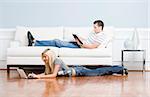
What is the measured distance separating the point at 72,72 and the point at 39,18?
80.5 inches

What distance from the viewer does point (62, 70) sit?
5.13m

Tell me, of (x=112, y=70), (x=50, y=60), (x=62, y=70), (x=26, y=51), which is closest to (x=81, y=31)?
(x=26, y=51)

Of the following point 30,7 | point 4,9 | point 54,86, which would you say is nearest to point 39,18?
point 30,7

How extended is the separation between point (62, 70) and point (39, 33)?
156 cm

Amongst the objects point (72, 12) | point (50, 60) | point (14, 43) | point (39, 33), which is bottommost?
point (50, 60)

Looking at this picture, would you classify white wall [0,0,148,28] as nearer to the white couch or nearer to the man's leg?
the white couch

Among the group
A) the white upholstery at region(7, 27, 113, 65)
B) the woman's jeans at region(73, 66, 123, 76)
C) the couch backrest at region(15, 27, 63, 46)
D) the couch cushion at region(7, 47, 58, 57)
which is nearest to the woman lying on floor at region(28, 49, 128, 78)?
the woman's jeans at region(73, 66, 123, 76)

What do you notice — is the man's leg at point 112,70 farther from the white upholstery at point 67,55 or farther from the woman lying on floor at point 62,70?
the white upholstery at point 67,55

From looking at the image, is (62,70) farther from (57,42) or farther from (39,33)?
(39,33)

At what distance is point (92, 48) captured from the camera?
5.83 meters

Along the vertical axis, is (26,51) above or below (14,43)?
below

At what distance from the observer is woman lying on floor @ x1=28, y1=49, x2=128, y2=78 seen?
15.9 ft

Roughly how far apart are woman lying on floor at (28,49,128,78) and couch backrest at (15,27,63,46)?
1.29 m

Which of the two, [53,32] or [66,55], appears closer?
[66,55]
